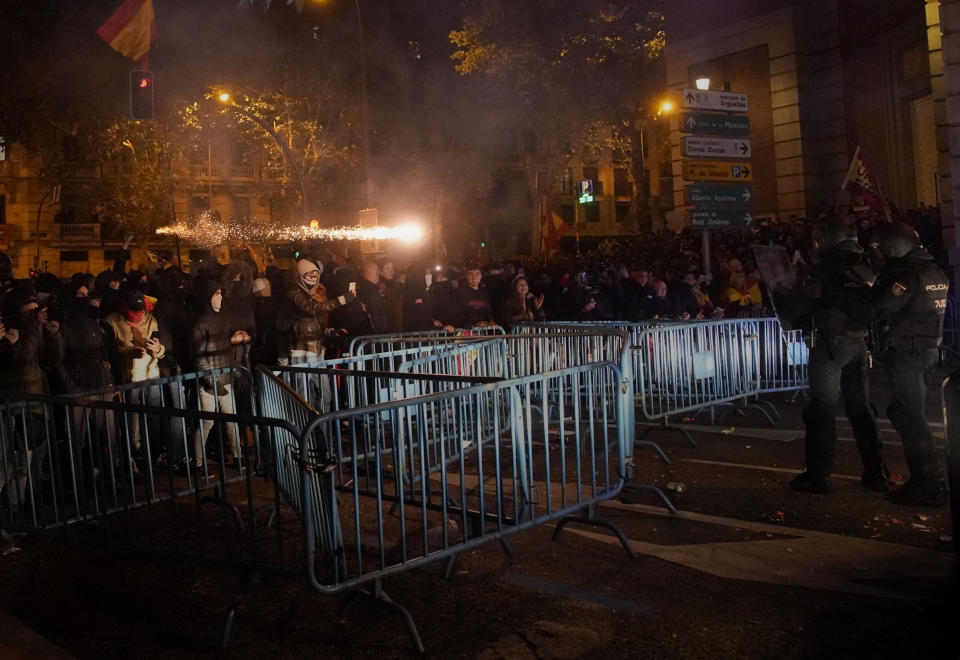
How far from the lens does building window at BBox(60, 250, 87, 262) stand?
157 feet

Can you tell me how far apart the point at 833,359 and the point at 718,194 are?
28.4 ft

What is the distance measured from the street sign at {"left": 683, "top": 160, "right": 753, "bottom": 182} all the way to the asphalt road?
8537mm

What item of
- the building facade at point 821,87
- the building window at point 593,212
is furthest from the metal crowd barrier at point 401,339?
the building window at point 593,212

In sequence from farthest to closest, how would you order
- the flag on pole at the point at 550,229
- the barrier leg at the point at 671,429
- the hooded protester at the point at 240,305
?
the flag on pole at the point at 550,229 → the hooded protester at the point at 240,305 → the barrier leg at the point at 671,429

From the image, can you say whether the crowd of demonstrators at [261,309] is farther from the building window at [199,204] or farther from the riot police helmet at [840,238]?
Result: the building window at [199,204]

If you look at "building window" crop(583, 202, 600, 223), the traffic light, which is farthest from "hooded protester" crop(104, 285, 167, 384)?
"building window" crop(583, 202, 600, 223)

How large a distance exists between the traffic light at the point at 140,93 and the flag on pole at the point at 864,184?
11299mm

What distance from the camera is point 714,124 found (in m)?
14.0

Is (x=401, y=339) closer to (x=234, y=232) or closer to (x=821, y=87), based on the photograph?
(x=821, y=87)

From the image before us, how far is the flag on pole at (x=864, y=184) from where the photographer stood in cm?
1295

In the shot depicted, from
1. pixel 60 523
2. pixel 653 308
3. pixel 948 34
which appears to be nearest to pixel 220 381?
pixel 60 523

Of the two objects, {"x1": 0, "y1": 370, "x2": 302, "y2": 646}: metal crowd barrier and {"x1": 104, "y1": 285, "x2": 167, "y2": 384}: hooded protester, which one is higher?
{"x1": 104, "y1": 285, "x2": 167, "y2": 384}: hooded protester

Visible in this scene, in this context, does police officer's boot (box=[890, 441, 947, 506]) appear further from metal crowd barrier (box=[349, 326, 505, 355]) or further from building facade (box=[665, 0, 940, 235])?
building facade (box=[665, 0, 940, 235])

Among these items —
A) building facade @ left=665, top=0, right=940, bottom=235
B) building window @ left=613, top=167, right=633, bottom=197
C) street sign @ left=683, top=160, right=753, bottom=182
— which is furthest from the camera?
building window @ left=613, top=167, right=633, bottom=197
